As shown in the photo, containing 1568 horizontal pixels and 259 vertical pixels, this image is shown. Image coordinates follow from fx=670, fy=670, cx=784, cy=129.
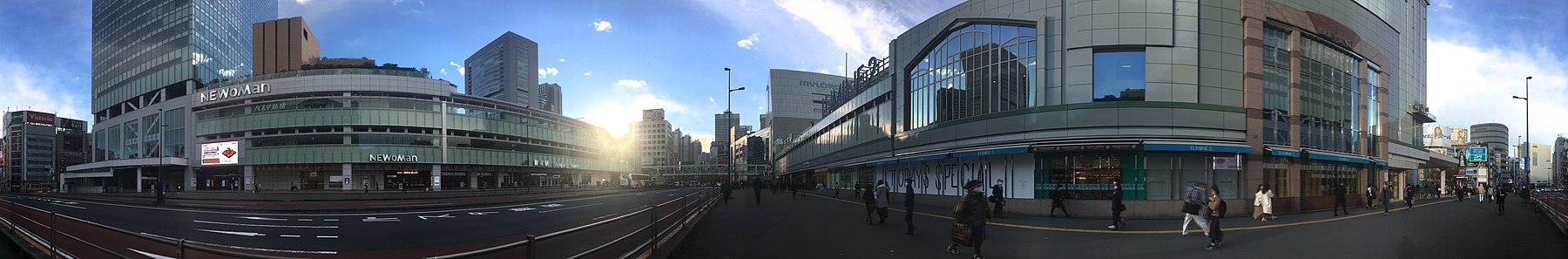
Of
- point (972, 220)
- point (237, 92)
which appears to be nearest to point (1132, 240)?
point (972, 220)

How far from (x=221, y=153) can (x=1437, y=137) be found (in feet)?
413

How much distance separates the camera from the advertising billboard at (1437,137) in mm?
65438

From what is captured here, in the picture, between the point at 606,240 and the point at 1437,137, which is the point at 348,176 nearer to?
the point at 606,240

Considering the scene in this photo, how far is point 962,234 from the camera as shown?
1088 centimetres

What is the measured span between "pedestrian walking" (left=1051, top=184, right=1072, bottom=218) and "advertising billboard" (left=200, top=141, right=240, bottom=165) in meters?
76.4

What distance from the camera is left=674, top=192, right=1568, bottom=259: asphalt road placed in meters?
11.5

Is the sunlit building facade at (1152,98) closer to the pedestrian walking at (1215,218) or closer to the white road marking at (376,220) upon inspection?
the pedestrian walking at (1215,218)

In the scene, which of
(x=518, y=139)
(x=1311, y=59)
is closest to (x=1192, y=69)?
(x=1311, y=59)

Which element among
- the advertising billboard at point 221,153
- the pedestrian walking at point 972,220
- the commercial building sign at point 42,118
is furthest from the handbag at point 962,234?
the commercial building sign at point 42,118

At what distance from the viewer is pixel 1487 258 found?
36.4 ft

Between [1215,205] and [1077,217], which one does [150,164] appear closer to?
[1077,217]

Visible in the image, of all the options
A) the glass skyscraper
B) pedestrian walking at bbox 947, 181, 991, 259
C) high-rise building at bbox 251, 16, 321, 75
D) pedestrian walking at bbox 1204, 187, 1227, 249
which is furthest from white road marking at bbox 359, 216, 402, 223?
high-rise building at bbox 251, 16, 321, 75

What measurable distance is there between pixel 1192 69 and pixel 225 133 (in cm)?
8593

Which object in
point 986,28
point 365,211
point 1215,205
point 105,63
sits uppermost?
point 105,63
